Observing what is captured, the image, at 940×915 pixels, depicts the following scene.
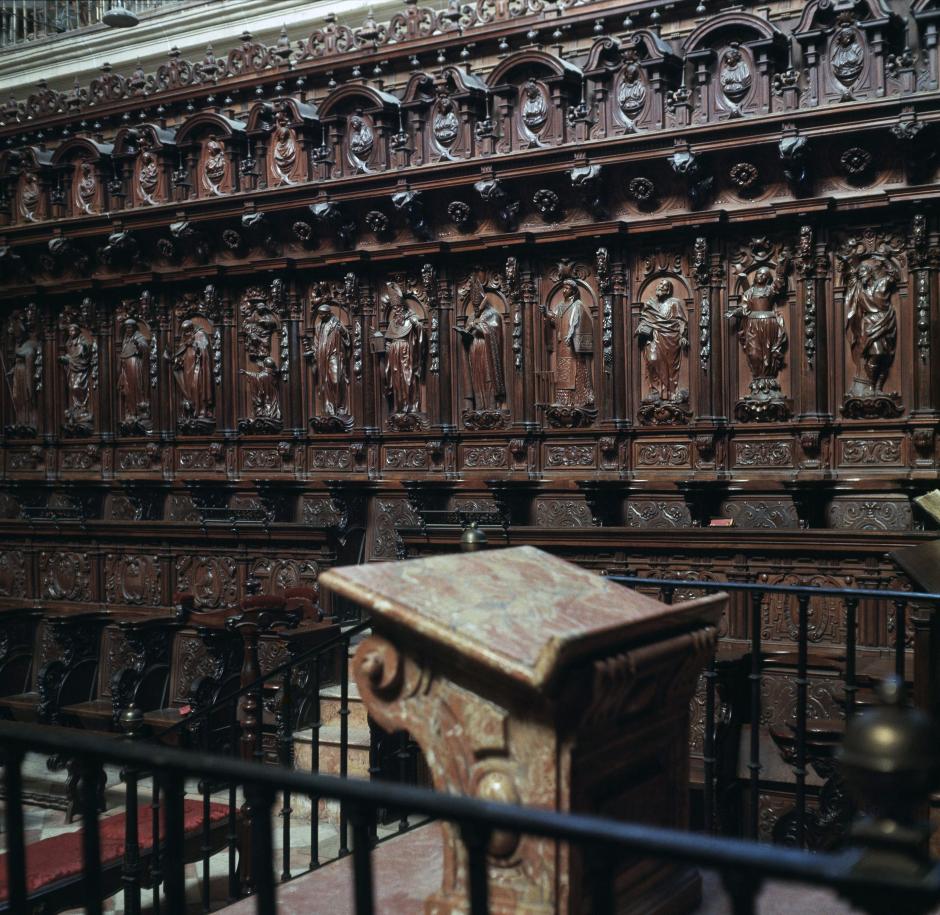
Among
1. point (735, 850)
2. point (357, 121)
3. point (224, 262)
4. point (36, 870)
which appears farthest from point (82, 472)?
point (735, 850)

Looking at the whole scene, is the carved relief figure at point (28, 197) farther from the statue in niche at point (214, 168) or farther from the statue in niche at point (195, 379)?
the statue in niche at point (195, 379)

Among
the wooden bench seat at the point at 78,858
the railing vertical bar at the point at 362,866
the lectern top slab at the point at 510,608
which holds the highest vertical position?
the lectern top slab at the point at 510,608

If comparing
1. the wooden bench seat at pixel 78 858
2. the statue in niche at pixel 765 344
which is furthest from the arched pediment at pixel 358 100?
the wooden bench seat at pixel 78 858

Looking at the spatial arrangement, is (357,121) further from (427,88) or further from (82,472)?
(82,472)

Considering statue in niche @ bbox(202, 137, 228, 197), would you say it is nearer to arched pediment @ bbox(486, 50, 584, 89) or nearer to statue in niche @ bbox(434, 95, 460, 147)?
statue in niche @ bbox(434, 95, 460, 147)

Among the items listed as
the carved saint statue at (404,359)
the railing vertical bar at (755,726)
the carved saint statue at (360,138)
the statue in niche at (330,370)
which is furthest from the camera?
the statue in niche at (330,370)

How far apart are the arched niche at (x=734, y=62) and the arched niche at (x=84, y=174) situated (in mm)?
6878

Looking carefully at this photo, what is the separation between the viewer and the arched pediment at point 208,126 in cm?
1160

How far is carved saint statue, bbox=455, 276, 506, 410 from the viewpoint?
1039 centimetres

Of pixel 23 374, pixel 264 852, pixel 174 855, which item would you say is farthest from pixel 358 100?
pixel 264 852

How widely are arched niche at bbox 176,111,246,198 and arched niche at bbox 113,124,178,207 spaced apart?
0.22 m

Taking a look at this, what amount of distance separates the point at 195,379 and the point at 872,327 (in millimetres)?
7167

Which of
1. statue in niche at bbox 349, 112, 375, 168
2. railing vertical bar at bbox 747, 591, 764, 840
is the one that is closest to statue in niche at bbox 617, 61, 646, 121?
statue in niche at bbox 349, 112, 375, 168

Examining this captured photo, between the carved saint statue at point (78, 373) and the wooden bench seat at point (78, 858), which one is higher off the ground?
the carved saint statue at point (78, 373)
